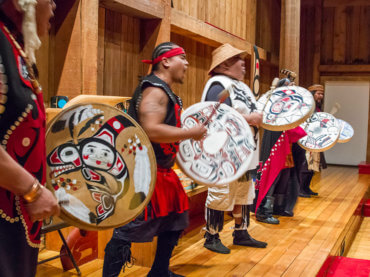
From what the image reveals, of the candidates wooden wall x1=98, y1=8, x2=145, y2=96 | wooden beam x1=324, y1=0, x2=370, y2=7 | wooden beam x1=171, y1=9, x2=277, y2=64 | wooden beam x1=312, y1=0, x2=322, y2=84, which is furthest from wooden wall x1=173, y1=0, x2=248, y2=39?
wooden beam x1=324, y1=0, x2=370, y2=7

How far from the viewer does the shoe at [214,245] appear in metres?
3.14

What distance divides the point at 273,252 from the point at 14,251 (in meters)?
2.41

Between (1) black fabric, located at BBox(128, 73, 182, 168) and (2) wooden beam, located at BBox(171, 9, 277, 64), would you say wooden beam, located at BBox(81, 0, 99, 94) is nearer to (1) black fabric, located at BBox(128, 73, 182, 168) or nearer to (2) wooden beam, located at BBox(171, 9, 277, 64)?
(1) black fabric, located at BBox(128, 73, 182, 168)

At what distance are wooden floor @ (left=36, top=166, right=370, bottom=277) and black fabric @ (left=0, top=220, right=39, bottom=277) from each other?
1580 mm

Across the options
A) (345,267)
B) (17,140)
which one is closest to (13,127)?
(17,140)

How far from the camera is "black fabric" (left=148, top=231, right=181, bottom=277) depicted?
227 centimetres

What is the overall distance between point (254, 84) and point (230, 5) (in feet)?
3.97

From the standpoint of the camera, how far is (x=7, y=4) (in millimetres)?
1124

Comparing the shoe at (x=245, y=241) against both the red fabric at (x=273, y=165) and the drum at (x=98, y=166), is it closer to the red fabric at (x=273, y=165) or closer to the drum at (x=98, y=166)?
the red fabric at (x=273, y=165)

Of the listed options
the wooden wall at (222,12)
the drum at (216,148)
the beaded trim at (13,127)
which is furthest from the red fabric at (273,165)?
the beaded trim at (13,127)

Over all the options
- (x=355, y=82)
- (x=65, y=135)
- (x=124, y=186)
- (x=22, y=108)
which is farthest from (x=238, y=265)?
(x=355, y=82)

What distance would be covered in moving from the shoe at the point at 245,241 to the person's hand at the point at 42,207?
2.42 m

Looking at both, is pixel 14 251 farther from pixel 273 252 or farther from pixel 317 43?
pixel 317 43

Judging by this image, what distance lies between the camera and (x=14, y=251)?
113 cm
